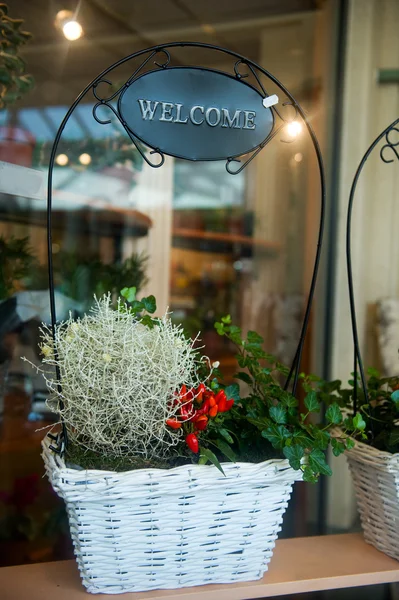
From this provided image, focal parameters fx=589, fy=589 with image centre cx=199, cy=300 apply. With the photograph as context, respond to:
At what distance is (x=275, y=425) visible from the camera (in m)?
0.94

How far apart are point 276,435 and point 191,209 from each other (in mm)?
2176

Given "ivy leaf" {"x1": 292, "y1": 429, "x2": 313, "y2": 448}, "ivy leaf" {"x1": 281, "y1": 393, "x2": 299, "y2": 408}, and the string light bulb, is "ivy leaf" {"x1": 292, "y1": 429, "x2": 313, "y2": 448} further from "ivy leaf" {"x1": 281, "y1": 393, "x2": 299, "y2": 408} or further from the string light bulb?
the string light bulb

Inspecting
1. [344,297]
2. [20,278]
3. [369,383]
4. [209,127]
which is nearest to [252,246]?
[344,297]

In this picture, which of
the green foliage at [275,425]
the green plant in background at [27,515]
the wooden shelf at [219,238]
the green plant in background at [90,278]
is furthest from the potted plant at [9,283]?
the wooden shelf at [219,238]

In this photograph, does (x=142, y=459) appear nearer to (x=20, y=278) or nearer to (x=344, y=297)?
(x=20, y=278)

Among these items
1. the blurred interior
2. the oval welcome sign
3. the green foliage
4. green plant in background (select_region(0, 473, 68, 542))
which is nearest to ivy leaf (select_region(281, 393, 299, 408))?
the green foliage

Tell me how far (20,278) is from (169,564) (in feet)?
3.46

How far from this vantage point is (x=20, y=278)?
1.73 m

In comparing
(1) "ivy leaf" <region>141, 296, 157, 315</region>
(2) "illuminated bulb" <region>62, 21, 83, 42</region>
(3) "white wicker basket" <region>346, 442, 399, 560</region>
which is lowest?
(3) "white wicker basket" <region>346, 442, 399, 560</region>

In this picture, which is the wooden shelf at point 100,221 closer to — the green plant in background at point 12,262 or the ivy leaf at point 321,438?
the green plant in background at point 12,262

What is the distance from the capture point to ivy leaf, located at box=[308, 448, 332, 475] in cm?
90

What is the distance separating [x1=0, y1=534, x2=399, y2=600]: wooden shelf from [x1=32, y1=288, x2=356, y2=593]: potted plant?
0.02 meters

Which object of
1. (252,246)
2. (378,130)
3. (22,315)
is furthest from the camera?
(252,246)

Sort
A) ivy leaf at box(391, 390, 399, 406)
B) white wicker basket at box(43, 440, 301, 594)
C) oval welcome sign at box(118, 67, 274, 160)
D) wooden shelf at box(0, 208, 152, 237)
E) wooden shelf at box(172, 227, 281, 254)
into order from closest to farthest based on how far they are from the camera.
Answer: white wicker basket at box(43, 440, 301, 594) < oval welcome sign at box(118, 67, 274, 160) < ivy leaf at box(391, 390, 399, 406) < wooden shelf at box(0, 208, 152, 237) < wooden shelf at box(172, 227, 281, 254)
